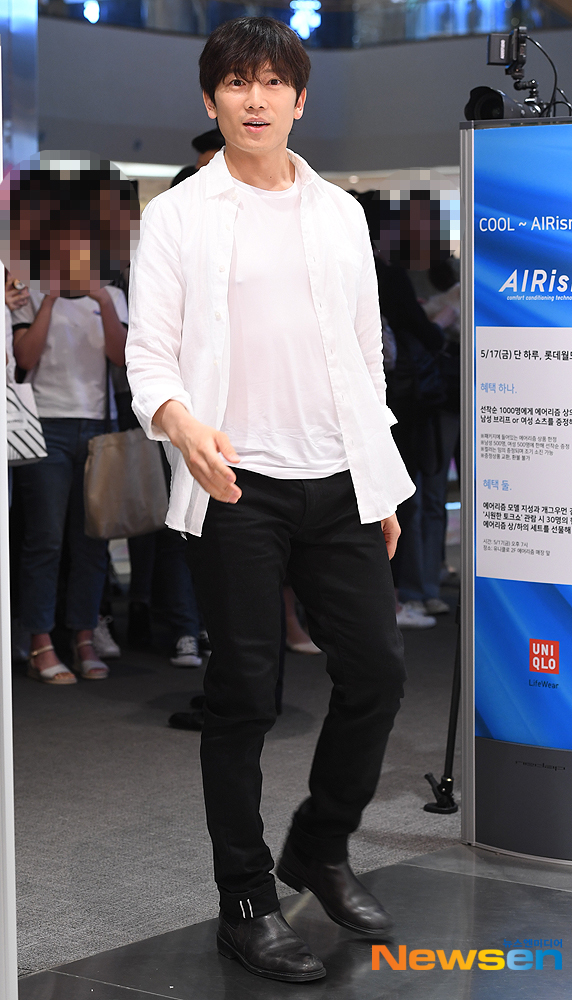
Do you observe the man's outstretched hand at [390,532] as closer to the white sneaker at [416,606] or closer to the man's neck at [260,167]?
the man's neck at [260,167]

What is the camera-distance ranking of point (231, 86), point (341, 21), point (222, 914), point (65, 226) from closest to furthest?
point (231, 86) → point (222, 914) → point (65, 226) → point (341, 21)

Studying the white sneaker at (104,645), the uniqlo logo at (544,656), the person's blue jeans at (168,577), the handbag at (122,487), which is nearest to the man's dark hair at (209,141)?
the handbag at (122,487)

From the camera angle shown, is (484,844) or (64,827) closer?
(484,844)

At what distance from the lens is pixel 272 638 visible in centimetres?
204

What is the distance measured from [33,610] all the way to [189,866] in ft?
6.04

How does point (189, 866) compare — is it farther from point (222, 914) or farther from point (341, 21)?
point (341, 21)

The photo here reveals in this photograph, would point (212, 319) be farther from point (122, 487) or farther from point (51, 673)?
point (51, 673)

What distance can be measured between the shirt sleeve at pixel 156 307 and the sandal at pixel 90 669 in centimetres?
263

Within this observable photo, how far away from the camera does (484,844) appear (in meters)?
2.70

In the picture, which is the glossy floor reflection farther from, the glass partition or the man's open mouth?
the glass partition

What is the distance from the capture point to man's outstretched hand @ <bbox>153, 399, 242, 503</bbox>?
1759 millimetres

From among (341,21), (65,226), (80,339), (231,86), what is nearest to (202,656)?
(80,339)

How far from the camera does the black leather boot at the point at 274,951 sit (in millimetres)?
2010

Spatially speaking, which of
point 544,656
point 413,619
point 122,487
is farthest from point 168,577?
point 544,656
